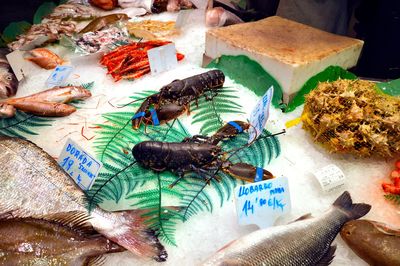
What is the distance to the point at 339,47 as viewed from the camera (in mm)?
3059

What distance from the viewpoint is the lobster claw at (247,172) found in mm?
2166

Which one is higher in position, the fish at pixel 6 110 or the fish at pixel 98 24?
the fish at pixel 98 24

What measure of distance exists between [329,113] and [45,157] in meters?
2.02

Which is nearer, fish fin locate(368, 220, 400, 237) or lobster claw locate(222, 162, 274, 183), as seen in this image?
fish fin locate(368, 220, 400, 237)

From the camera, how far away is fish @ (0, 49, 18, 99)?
3193 millimetres

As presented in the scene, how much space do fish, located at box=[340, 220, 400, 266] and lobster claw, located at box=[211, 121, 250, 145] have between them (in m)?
1.07

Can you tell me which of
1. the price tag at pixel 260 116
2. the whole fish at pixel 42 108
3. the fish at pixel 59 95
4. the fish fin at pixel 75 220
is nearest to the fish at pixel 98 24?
the fish at pixel 59 95

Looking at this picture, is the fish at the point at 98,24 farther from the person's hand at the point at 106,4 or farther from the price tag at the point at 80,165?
the price tag at the point at 80,165

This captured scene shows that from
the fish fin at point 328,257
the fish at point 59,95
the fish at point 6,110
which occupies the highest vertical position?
the fish at point 59,95

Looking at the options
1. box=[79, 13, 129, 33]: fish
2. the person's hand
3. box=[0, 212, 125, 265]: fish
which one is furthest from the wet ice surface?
the person's hand

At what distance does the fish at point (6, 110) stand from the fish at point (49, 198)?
31.5 inches

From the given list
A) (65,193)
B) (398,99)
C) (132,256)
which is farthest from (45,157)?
(398,99)

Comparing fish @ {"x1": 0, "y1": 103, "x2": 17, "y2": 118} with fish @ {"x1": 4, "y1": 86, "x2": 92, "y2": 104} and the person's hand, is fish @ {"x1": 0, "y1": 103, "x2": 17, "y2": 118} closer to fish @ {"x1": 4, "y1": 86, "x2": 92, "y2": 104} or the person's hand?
fish @ {"x1": 4, "y1": 86, "x2": 92, "y2": 104}

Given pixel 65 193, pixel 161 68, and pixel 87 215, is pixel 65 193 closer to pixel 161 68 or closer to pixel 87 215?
pixel 87 215
